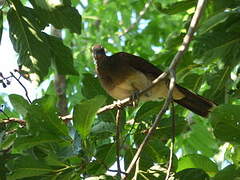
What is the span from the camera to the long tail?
361 centimetres

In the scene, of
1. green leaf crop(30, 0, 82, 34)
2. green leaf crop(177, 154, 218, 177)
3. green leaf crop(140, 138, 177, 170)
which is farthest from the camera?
green leaf crop(30, 0, 82, 34)

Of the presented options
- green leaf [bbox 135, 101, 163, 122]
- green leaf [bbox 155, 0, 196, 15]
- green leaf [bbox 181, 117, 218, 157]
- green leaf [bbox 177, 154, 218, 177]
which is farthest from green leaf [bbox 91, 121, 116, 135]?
green leaf [bbox 181, 117, 218, 157]

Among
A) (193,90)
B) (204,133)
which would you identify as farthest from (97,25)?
(193,90)

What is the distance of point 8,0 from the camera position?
3127 mm

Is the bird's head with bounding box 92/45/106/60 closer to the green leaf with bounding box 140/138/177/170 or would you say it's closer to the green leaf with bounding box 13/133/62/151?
the green leaf with bounding box 140/138/177/170

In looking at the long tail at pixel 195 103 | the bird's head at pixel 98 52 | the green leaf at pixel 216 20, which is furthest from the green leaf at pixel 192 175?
the bird's head at pixel 98 52

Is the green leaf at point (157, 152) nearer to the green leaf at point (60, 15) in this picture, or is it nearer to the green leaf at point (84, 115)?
the green leaf at point (84, 115)

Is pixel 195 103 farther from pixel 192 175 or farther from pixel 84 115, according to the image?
pixel 84 115

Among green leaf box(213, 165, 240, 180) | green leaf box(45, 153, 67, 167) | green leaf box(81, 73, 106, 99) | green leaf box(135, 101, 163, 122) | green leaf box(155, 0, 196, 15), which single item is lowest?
green leaf box(213, 165, 240, 180)

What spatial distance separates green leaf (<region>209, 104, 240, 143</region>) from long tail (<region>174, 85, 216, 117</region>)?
1114 millimetres

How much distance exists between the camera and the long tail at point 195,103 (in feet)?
11.8

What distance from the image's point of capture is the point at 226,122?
2.36m

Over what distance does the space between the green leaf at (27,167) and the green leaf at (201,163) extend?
2.36ft

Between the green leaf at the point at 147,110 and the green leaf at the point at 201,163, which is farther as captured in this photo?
the green leaf at the point at 147,110
